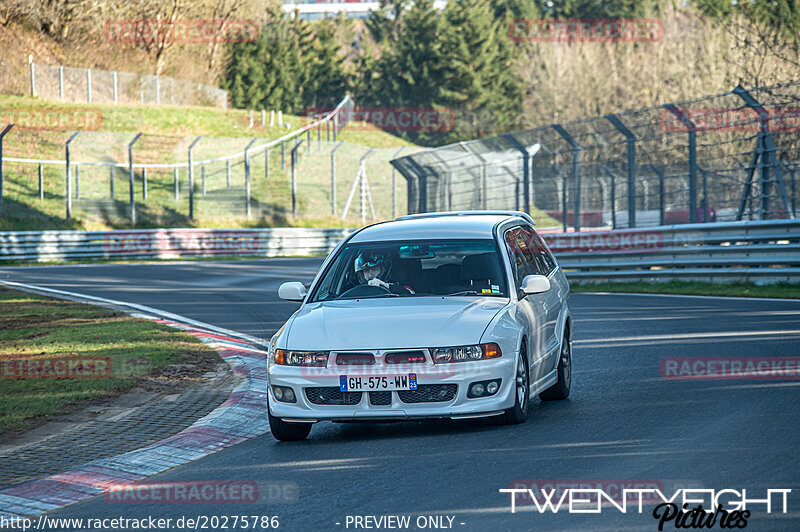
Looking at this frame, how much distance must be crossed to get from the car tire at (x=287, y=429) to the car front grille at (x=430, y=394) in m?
0.87

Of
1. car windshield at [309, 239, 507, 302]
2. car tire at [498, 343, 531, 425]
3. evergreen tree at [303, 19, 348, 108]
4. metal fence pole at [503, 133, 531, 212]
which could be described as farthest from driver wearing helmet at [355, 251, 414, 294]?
evergreen tree at [303, 19, 348, 108]

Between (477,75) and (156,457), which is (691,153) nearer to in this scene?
(156,457)

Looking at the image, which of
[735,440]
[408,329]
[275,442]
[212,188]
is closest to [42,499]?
[275,442]

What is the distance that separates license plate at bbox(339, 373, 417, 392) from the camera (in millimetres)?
7172

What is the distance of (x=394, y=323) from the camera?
24.4ft

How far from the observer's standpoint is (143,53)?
212 ft

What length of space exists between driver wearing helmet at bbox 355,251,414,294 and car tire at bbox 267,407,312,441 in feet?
4.52

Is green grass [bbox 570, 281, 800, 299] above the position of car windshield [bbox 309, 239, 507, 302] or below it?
below

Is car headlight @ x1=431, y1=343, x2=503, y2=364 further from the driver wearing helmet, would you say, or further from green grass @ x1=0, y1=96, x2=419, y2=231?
green grass @ x1=0, y1=96, x2=419, y2=231

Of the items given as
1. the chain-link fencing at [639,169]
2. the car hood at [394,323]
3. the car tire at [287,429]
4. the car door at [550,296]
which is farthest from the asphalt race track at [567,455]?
the chain-link fencing at [639,169]

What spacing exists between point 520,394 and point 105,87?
52554 mm

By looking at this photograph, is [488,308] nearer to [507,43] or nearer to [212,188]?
[212,188]

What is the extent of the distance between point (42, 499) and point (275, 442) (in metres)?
1.87

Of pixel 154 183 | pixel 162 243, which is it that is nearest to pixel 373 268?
pixel 162 243
